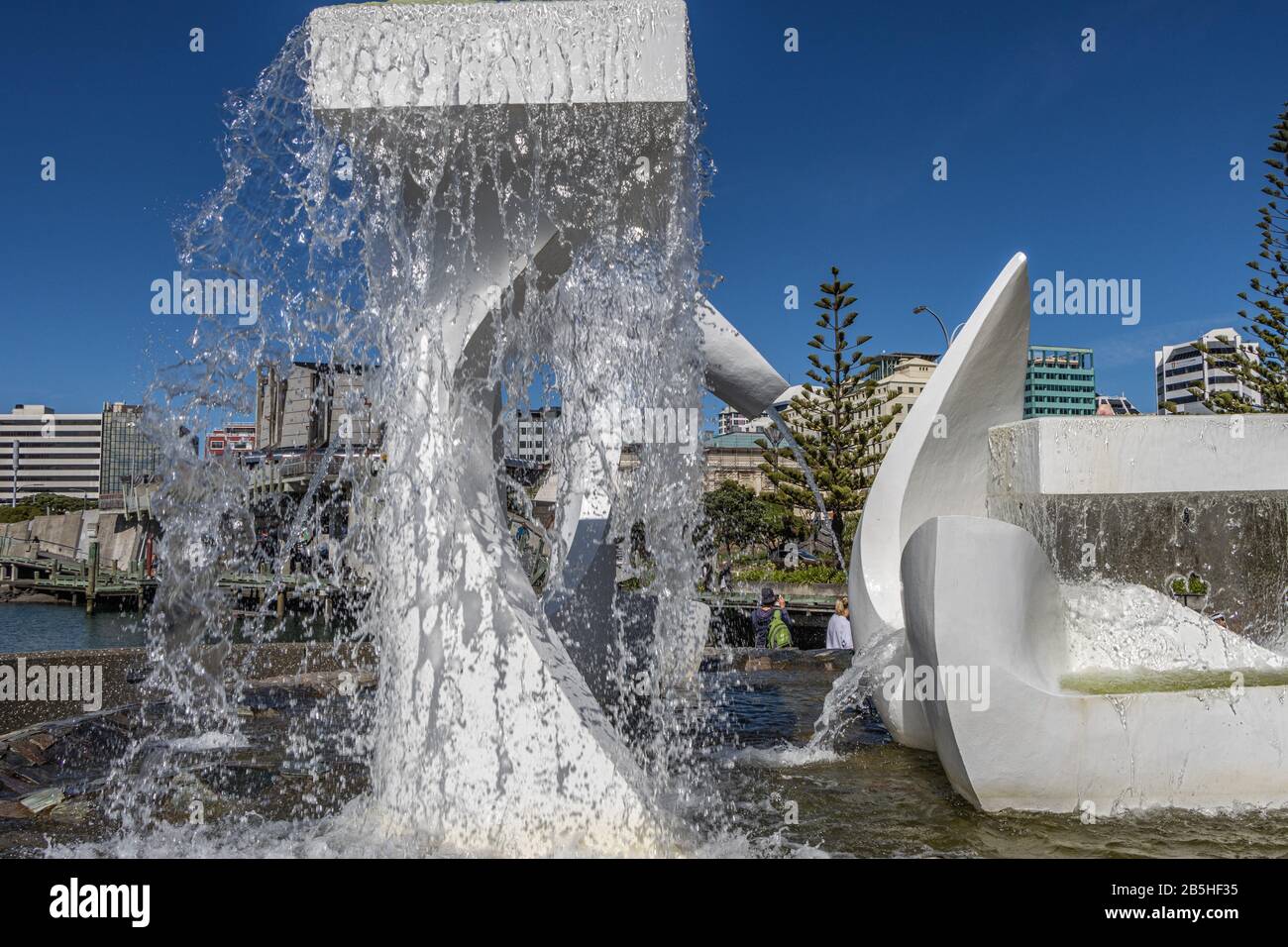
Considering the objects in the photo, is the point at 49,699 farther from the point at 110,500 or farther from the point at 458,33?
the point at 110,500

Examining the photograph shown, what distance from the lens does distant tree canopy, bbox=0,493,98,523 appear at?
225ft

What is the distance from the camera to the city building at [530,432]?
654 centimetres

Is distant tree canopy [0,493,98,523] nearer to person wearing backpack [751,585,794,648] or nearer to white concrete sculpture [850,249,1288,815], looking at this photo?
person wearing backpack [751,585,794,648]

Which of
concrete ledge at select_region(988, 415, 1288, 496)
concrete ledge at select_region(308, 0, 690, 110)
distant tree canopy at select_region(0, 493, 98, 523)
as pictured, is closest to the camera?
concrete ledge at select_region(308, 0, 690, 110)

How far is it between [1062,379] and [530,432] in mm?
106666

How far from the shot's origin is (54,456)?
5079 inches

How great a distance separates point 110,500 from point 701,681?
5341 centimetres

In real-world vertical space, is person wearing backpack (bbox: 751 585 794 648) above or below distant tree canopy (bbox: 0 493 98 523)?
below

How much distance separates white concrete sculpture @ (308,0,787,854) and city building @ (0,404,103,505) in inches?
5446

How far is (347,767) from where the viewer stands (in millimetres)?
6094

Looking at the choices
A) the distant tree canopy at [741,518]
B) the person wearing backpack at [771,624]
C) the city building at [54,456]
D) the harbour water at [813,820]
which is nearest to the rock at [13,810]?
the harbour water at [813,820]

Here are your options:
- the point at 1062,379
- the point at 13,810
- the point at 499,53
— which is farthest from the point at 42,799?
the point at 1062,379

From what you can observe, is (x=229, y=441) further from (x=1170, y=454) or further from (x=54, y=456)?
(x=54, y=456)

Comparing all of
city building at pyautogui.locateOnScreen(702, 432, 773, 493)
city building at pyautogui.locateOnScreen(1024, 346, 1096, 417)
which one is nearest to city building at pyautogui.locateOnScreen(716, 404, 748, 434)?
city building at pyautogui.locateOnScreen(702, 432, 773, 493)
